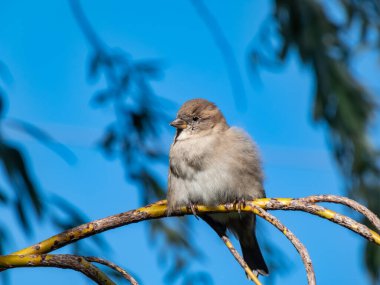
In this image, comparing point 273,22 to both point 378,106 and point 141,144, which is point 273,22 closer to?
point 378,106

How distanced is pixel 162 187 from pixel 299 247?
3178 millimetres

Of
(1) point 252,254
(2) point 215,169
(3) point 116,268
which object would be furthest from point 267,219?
(1) point 252,254

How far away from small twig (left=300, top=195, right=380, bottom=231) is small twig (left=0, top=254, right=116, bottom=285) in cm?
52

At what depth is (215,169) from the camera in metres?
3.30

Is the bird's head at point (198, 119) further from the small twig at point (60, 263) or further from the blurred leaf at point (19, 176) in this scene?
the small twig at point (60, 263)

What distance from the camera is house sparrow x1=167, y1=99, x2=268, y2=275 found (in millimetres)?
3201

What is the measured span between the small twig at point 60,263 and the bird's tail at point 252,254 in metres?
1.97

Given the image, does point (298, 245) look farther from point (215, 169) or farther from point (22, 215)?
point (22, 215)

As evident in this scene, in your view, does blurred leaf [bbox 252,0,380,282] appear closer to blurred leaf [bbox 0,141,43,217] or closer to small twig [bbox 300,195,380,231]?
blurred leaf [bbox 0,141,43,217]

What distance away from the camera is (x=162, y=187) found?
4.76 metres

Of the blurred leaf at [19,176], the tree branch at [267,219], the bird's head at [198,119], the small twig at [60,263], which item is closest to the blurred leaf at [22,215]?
the blurred leaf at [19,176]

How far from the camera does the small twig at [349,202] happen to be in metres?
1.55

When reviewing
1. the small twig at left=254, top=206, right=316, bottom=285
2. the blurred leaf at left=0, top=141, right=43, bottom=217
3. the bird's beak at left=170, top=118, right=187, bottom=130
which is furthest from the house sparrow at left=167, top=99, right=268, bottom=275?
the small twig at left=254, top=206, right=316, bottom=285

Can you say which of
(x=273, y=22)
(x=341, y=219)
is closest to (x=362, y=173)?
(x=273, y=22)
